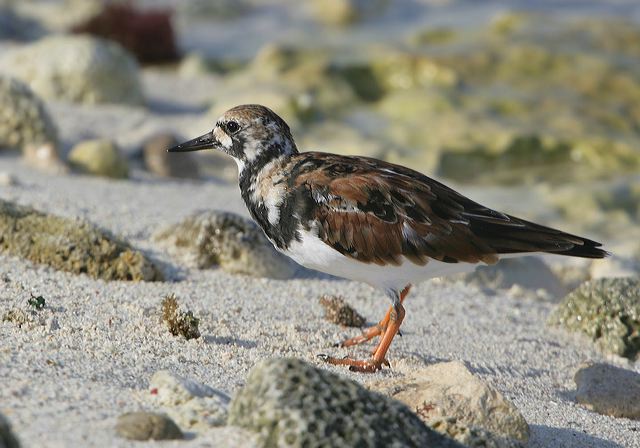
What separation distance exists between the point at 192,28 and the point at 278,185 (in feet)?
42.8

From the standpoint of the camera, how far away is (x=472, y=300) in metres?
7.34

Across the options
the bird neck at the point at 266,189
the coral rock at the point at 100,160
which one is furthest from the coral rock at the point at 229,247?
the coral rock at the point at 100,160

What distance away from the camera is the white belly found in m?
5.30

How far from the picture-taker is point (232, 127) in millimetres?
5883

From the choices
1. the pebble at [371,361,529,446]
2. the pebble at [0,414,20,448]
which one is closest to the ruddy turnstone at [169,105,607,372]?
the pebble at [371,361,529,446]

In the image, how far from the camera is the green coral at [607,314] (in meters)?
6.70

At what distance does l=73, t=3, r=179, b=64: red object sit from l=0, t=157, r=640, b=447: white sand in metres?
7.24

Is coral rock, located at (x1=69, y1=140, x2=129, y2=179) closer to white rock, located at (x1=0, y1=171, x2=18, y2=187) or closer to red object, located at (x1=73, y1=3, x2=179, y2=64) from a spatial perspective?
white rock, located at (x1=0, y1=171, x2=18, y2=187)

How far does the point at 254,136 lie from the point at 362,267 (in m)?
1.05

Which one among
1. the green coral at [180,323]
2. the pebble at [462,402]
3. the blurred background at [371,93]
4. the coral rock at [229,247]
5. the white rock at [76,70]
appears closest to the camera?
the pebble at [462,402]

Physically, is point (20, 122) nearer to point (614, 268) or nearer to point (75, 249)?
point (75, 249)

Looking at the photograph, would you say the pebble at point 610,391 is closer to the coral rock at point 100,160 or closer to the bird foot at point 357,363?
the bird foot at point 357,363

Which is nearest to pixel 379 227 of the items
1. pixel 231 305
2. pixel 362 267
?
pixel 362 267

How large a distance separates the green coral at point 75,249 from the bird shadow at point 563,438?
8.79ft
